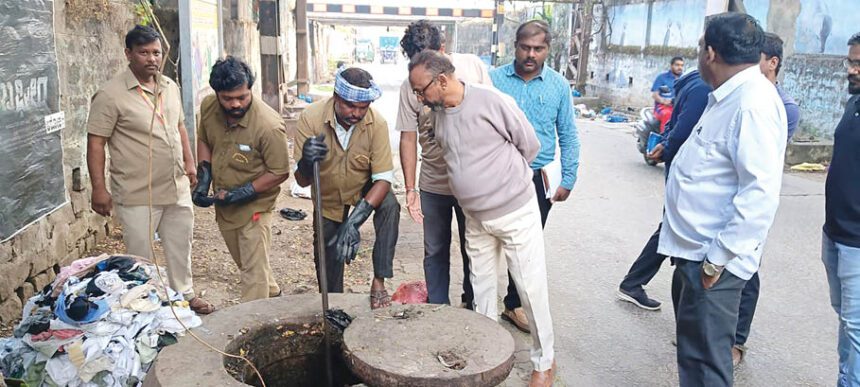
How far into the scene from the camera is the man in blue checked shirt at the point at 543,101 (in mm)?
3795

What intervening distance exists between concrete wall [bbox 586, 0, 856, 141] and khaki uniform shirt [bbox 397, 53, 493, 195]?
774 cm

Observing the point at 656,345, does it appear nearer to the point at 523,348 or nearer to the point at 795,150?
the point at 523,348

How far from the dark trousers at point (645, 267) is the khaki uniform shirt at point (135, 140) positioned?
2991 mm

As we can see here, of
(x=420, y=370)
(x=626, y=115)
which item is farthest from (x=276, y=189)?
(x=626, y=115)

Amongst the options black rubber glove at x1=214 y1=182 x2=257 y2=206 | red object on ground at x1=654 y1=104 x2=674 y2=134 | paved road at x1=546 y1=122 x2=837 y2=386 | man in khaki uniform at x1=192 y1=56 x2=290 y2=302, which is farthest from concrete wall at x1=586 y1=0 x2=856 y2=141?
black rubber glove at x1=214 y1=182 x2=257 y2=206

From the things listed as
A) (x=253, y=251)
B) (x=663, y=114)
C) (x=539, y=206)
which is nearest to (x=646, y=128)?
(x=663, y=114)

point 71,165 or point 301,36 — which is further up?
point 301,36

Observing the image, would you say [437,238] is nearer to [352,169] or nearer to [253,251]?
[352,169]

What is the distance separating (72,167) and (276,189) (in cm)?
180

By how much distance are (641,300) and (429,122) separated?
2019 millimetres

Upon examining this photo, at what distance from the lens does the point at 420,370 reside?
7.80 ft

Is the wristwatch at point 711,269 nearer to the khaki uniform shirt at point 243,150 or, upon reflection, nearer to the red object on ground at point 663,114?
the khaki uniform shirt at point 243,150

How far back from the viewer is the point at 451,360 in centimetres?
246

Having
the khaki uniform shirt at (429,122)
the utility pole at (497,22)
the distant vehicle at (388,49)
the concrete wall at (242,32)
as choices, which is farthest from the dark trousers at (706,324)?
the distant vehicle at (388,49)
